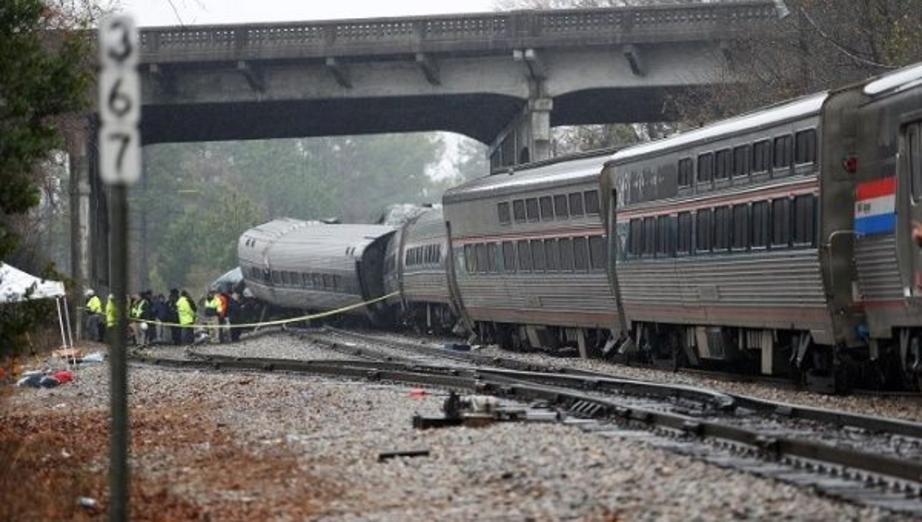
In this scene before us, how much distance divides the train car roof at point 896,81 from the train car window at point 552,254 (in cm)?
1376

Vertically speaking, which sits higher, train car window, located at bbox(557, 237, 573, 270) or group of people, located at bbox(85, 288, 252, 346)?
train car window, located at bbox(557, 237, 573, 270)

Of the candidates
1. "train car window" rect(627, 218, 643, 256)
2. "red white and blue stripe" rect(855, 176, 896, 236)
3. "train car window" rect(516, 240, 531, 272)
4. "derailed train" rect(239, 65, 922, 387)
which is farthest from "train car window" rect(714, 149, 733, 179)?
"train car window" rect(516, 240, 531, 272)

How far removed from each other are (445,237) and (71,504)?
1189 inches

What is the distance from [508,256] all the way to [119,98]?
27.0m

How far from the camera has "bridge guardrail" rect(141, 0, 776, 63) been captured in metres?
53.8

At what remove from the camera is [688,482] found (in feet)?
40.1

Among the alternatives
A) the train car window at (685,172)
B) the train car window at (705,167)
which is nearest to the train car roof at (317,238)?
the train car window at (685,172)

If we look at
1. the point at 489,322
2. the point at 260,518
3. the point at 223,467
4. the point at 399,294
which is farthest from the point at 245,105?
the point at 260,518

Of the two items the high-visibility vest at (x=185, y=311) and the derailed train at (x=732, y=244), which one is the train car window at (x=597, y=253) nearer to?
the derailed train at (x=732, y=244)

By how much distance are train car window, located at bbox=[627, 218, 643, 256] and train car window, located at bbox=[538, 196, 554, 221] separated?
16.5 feet

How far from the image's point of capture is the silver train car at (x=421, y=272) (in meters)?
44.1

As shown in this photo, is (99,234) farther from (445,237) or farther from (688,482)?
(688,482)

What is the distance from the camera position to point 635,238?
2770 centimetres

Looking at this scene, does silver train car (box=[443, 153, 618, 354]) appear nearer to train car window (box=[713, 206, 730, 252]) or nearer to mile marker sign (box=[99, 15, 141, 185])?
train car window (box=[713, 206, 730, 252])
